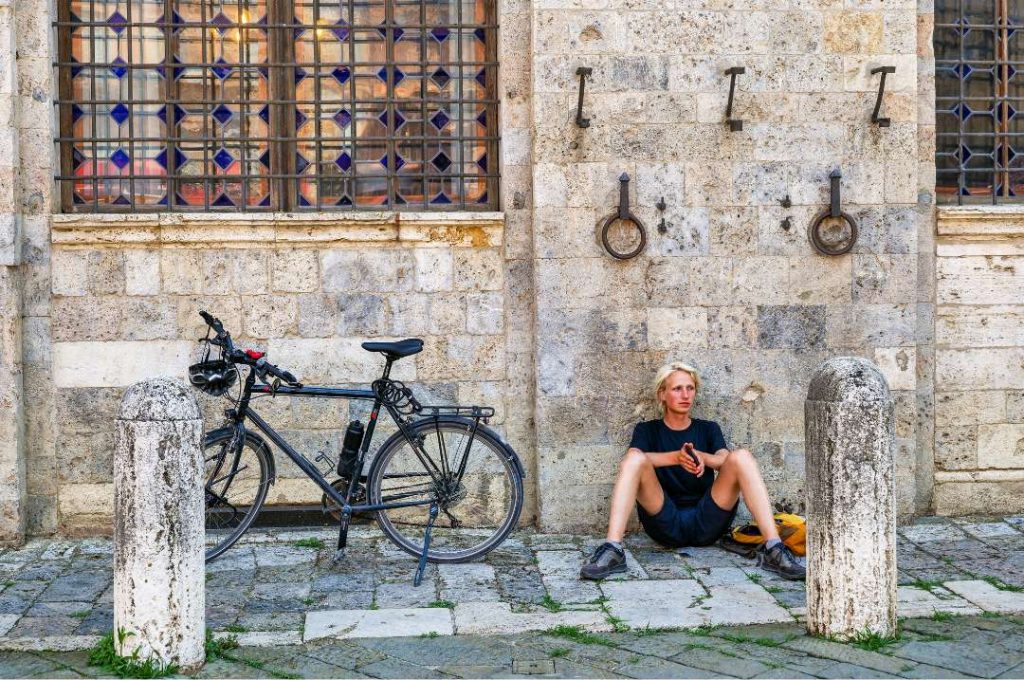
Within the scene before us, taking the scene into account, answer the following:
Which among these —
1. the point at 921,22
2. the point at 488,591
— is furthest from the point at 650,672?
the point at 921,22

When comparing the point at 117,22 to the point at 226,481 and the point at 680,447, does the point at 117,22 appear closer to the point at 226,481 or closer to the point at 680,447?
the point at 226,481

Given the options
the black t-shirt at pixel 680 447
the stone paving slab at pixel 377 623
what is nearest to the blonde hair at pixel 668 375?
the black t-shirt at pixel 680 447

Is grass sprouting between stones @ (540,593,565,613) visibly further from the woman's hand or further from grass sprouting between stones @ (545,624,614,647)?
the woman's hand

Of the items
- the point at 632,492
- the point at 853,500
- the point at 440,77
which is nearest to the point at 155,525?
the point at 632,492

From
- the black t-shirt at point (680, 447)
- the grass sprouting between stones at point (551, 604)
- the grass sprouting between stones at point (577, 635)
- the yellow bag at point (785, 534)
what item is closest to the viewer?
the grass sprouting between stones at point (577, 635)

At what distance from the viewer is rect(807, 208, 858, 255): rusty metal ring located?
7.07 m

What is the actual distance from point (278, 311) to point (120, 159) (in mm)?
1345

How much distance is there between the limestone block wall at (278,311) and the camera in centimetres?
701

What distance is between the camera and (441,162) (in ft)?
24.3

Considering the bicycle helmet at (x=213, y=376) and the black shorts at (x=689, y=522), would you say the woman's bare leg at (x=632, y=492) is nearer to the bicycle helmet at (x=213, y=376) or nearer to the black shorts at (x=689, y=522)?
the black shorts at (x=689, y=522)

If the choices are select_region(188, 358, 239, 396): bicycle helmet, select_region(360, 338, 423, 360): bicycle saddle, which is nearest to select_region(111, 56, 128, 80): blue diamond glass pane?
select_region(188, 358, 239, 396): bicycle helmet

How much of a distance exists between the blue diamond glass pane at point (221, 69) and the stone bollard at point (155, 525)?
314 centimetres

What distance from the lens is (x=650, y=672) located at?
4.69 m

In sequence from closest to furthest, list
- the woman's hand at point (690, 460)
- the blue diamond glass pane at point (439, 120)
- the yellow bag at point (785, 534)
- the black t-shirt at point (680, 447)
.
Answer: the woman's hand at point (690, 460)
the yellow bag at point (785, 534)
the black t-shirt at point (680, 447)
the blue diamond glass pane at point (439, 120)
